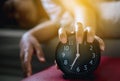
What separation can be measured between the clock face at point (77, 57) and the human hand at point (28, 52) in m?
0.23

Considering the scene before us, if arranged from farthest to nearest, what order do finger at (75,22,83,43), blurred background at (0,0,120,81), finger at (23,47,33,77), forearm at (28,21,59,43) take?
1. blurred background at (0,0,120,81)
2. forearm at (28,21,59,43)
3. finger at (23,47,33,77)
4. finger at (75,22,83,43)

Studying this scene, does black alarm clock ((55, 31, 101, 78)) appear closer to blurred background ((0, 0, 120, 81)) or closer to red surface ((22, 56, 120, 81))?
red surface ((22, 56, 120, 81))

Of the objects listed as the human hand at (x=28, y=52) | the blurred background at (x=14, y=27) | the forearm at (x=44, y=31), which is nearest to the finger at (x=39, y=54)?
the human hand at (x=28, y=52)

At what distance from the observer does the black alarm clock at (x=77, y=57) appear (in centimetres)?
68

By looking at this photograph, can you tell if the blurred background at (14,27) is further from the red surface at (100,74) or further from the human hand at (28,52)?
the red surface at (100,74)

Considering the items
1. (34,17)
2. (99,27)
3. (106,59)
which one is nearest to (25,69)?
(106,59)

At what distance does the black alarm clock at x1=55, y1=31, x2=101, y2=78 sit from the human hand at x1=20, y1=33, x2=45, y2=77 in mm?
226

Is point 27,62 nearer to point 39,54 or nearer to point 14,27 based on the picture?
point 39,54

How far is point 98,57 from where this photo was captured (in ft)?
2.33

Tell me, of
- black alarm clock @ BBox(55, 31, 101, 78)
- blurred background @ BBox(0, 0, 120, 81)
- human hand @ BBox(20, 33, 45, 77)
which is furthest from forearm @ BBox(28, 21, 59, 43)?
black alarm clock @ BBox(55, 31, 101, 78)

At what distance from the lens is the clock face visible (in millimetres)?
677

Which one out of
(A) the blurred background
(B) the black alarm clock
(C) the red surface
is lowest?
(A) the blurred background

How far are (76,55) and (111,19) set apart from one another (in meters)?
0.58

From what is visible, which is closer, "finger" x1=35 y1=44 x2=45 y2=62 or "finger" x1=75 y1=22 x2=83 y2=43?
"finger" x1=75 y1=22 x2=83 y2=43
